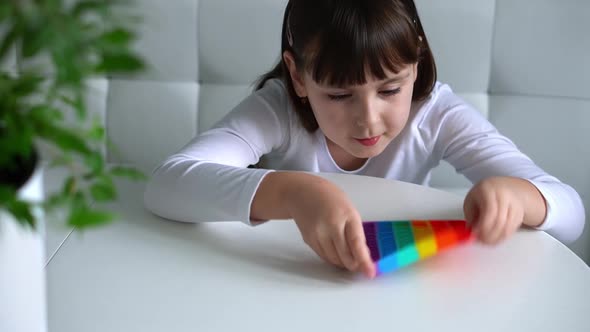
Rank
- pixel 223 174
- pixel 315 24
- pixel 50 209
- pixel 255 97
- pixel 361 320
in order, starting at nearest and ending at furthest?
pixel 50 209 < pixel 361 320 < pixel 223 174 < pixel 315 24 < pixel 255 97

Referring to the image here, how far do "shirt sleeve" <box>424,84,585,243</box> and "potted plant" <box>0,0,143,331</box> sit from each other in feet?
2.06

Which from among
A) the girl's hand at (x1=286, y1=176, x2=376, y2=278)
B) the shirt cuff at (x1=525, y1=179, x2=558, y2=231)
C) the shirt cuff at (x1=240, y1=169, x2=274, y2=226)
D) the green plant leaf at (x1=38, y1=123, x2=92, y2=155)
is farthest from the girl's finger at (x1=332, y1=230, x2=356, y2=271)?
the green plant leaf at (x1=38, y1=123, x2=92, y2=155)

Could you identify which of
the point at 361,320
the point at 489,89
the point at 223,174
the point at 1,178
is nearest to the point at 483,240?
the point at 361,320

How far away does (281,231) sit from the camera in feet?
2.43

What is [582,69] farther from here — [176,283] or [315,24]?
[176,283]

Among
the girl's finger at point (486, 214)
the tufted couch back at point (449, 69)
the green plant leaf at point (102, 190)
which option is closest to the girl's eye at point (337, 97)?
the girl's finger at point (486, 214)

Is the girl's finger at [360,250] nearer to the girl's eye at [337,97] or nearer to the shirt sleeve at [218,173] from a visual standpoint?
the shirt sleeve at [218,173]

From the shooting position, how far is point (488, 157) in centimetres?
101

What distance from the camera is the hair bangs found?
34.6 inches

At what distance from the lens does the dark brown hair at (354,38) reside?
0.88 metres

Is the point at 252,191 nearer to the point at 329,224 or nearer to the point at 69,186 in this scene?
the point at 329,224

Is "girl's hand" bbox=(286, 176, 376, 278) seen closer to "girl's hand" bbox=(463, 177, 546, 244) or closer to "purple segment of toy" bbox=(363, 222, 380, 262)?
"purple segment of toy" bbox=(363, 222, 380, 262)

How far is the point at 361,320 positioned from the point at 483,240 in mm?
211

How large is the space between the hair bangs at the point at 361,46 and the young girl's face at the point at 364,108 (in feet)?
0.05
